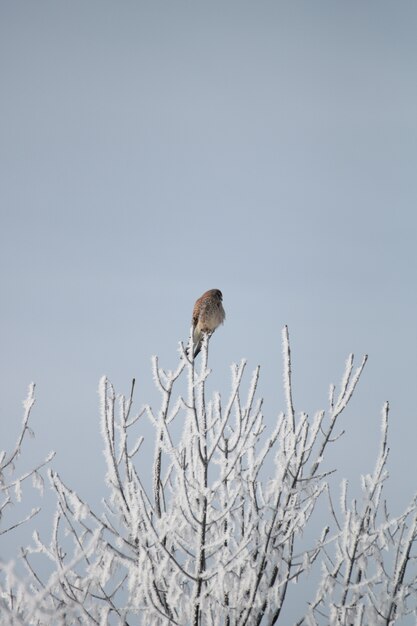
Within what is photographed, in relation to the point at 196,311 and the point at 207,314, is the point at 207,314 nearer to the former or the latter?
the point at 207,314

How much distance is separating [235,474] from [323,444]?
58 cm

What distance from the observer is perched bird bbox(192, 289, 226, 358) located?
1012cm

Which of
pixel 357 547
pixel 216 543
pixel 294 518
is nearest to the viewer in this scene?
pixel 216 543

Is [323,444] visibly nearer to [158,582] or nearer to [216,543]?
[216,543]

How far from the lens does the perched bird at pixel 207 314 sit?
33.2 feet

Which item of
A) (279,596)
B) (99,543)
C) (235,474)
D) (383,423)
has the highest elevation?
(383,423)

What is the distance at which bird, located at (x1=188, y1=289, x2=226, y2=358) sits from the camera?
398 inches

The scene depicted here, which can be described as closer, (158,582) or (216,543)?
(216,543)

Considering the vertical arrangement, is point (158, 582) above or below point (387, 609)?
below

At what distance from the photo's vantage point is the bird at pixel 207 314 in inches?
398

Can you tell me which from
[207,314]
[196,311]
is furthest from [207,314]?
[196,311]

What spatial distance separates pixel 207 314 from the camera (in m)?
10.2

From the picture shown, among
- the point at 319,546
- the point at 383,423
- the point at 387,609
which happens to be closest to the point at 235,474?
the point at 319,546

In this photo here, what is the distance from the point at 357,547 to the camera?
4570mm
